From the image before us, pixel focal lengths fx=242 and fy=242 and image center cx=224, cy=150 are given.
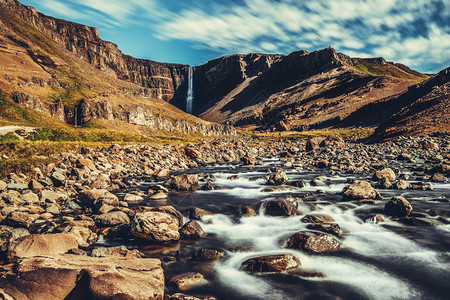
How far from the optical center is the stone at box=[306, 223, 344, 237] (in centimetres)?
1227

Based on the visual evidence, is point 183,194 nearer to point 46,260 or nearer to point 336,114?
point 46,260

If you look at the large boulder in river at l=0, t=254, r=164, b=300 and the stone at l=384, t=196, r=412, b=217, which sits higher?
the stone at l=384, t=196, r=412, b=217

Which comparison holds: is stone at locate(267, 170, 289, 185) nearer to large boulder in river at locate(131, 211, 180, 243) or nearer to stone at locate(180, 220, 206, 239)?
stone at locate(180, 220, 206, 239)

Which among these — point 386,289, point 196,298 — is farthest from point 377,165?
point 196,298

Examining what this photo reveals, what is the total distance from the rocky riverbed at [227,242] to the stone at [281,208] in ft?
0.20

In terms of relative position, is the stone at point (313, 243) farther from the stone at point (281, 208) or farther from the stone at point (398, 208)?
the stone at point (398, 208)

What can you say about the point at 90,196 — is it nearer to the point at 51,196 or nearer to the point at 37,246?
the point at 51,196

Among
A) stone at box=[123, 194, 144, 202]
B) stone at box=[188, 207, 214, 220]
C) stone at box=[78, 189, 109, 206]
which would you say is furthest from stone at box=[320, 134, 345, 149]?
stone at box=[78, 189, 109, 206]

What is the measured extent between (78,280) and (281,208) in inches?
442

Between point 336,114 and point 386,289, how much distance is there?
522ft

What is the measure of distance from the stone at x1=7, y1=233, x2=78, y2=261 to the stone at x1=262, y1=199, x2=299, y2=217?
35.0ft

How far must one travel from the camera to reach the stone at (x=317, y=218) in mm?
13698

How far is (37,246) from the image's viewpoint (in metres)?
9.15

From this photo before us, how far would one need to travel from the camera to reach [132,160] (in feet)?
114
